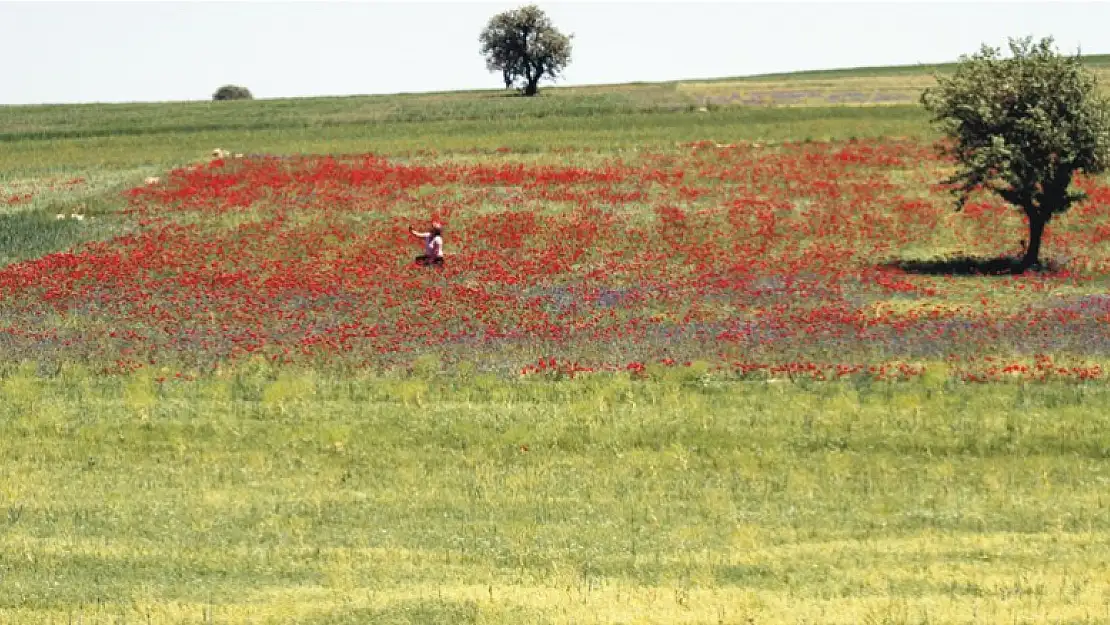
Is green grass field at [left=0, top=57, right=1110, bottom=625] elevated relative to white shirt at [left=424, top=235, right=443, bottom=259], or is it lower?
lower

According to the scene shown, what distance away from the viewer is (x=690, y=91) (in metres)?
123

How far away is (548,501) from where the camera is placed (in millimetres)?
18859

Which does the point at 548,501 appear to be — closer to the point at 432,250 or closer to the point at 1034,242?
the point at 432,250

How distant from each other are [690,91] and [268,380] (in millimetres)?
99487

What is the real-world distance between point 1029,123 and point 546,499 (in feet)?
86.9

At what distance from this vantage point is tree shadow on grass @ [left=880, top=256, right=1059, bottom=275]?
134ft

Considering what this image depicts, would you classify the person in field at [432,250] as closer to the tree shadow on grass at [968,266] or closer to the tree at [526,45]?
the tree shadow on grass at [968,266]

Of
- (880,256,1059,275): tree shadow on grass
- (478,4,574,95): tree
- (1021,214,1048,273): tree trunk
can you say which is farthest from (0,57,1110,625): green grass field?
(478,4,574,95): tree

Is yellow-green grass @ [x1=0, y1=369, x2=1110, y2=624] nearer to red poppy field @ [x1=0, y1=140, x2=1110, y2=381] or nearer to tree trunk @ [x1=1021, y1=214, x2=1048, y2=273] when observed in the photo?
red poppy field @ [x1=0, y1=140, x2=1110, y2=381]

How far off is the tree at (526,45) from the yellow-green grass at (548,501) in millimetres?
121906

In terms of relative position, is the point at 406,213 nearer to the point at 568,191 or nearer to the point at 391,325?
the point at 568,191

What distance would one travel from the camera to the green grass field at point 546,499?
13.8m

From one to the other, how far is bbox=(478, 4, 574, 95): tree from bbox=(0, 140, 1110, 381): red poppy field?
280 ft

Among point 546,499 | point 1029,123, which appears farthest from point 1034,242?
point 546,499
